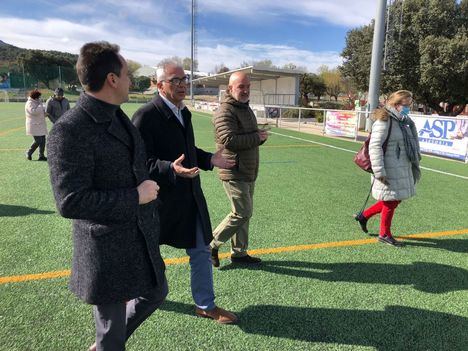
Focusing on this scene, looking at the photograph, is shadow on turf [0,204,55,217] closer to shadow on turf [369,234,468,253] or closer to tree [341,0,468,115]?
shadow on turf [369,234,468,253]

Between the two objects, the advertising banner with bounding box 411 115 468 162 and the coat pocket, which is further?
the advertising banner with bounding box 411 115 468 162

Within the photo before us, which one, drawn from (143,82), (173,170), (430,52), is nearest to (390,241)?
(173,170)

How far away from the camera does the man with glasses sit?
Result: 2543 millimetres

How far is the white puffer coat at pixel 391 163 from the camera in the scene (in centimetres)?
428

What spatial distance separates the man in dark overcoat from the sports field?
92 centimetres

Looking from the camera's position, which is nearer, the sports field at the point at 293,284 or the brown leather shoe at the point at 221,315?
the sports field at the point at 293,284

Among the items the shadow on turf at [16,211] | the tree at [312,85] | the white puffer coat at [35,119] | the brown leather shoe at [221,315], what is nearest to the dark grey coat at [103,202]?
the brown leather shoe at [221,315]

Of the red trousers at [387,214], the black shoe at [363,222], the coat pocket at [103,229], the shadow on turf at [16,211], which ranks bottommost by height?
the shadow on turf at [16,211]

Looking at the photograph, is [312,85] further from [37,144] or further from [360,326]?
[360,326]

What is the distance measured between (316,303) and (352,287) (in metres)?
0.49

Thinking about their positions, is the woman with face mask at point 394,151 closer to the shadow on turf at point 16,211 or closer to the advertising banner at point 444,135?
the shadow on turf at point 16,211

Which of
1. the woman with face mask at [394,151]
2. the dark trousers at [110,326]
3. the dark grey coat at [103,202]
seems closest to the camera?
the dark grey coat at [103,202]

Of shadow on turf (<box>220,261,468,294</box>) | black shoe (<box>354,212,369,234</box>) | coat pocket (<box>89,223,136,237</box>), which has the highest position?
coat pocket (<box>89,223,136,237</box>)

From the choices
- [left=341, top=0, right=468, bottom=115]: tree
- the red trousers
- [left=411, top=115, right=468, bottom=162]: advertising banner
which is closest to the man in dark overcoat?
the red trousers
